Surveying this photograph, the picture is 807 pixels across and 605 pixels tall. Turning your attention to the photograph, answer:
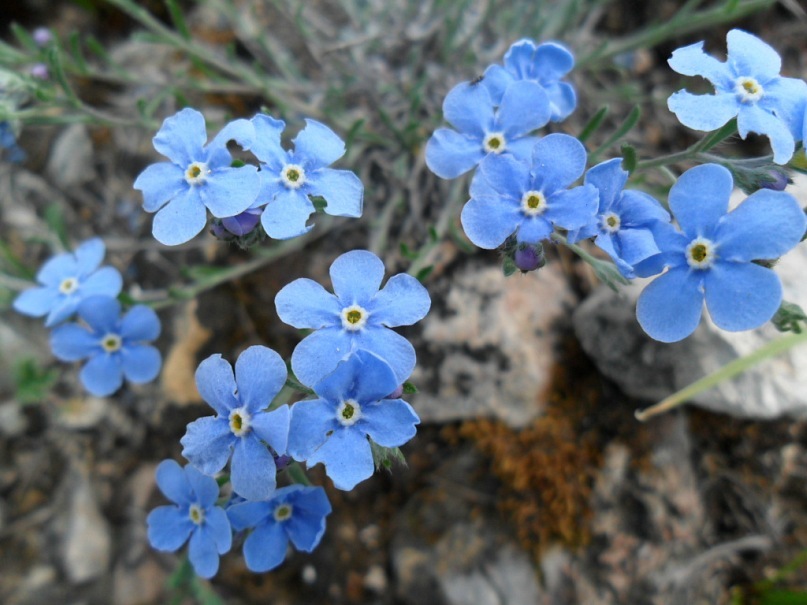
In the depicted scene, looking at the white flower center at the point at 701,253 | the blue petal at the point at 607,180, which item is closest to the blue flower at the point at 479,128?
the blue petal at the point at 607,180

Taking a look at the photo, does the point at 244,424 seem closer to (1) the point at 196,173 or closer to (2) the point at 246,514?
(2) the point at 246,514

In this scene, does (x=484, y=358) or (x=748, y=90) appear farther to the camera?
(x=484, y=358)

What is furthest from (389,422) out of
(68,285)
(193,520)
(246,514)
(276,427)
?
(68,285)

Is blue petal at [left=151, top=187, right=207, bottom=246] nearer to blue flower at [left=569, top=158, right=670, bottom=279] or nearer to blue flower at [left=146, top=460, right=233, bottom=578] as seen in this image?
blue flower at [left=146, top=460, right=233, bottom=578]

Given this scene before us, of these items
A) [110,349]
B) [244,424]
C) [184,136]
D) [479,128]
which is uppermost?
[479,128]

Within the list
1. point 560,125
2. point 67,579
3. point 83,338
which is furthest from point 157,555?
point 560,125

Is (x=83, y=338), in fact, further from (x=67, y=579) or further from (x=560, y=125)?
(x=560, y=125)
